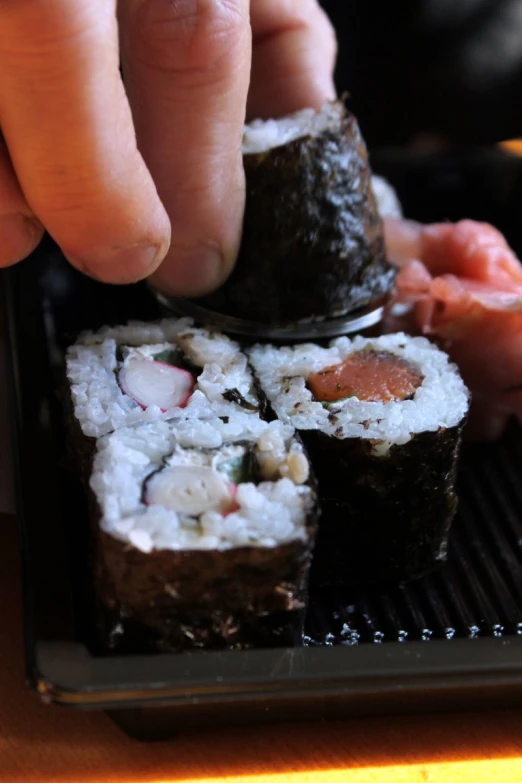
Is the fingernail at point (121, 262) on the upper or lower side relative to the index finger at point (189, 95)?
lower

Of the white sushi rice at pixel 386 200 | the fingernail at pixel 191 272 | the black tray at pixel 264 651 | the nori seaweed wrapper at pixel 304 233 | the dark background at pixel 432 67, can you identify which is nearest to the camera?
the black tray at pixel 264 651

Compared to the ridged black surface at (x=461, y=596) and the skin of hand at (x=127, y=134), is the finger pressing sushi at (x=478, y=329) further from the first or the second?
the skin of hand at (x=127, y=134)

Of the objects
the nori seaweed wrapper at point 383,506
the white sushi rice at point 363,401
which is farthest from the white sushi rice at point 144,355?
the nori seaweed wrapper at point 383,506

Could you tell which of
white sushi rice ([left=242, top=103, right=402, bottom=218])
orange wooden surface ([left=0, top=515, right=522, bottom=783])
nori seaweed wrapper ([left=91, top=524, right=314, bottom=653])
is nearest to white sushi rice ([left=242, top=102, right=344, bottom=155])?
white sushi rice ([left=242, top=103, right=402, bottom=218])

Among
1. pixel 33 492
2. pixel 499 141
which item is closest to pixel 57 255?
pixel 33 492

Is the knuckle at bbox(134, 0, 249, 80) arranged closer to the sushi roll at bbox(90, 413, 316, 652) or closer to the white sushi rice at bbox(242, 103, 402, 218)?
the white sushi rice at bbox(242, 103, 402, 218)

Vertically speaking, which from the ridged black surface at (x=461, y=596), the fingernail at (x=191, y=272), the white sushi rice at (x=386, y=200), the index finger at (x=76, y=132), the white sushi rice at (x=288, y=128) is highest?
the index finger at (x=76, y=132)

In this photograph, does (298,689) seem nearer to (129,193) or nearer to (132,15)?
(129,193)
